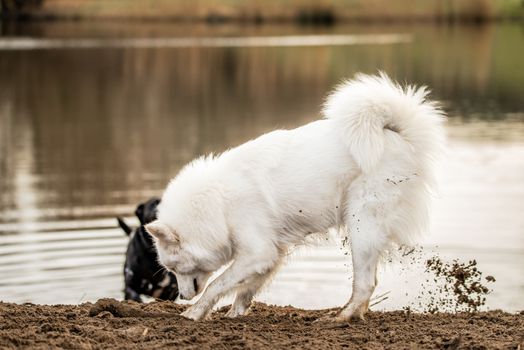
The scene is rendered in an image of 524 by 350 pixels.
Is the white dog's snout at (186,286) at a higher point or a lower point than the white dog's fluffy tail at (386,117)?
lower

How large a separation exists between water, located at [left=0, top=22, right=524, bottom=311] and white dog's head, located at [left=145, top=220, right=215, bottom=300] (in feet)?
3.07

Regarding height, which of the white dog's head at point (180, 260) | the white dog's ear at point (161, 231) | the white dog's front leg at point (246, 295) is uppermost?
the white dog's ear at point (161, 231)

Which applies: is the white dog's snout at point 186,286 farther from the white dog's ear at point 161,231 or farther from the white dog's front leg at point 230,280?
the white dog's ear at point 161,231

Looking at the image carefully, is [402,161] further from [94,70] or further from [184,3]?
[184,3]

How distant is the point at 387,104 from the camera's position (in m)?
8.12

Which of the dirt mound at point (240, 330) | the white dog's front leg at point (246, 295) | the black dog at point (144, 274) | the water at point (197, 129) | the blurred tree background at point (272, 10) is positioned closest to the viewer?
the dirt mound at point (240, 330)

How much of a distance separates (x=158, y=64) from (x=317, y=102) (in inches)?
603

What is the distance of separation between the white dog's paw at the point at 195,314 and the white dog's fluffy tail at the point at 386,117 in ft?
5.15

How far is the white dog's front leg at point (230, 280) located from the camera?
26.2ft

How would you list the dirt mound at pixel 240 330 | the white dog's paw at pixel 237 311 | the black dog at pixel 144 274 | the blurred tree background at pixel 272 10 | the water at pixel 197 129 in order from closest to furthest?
the dirt mound at pixel 240 330 → the white dog's paw at pixel 237 311 → the black dog at pixel 144 274 → the water at pixel 197 129 → the blurred tree background at pixel 272 10

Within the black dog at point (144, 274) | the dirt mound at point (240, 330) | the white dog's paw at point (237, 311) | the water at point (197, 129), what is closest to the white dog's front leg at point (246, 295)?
the white dog's paw at point (237, 311)

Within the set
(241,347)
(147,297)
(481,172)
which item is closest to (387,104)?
(241,347)

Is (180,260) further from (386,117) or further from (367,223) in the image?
(386,117)

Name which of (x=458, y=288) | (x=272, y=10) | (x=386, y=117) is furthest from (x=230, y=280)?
(x=272, y=10)
